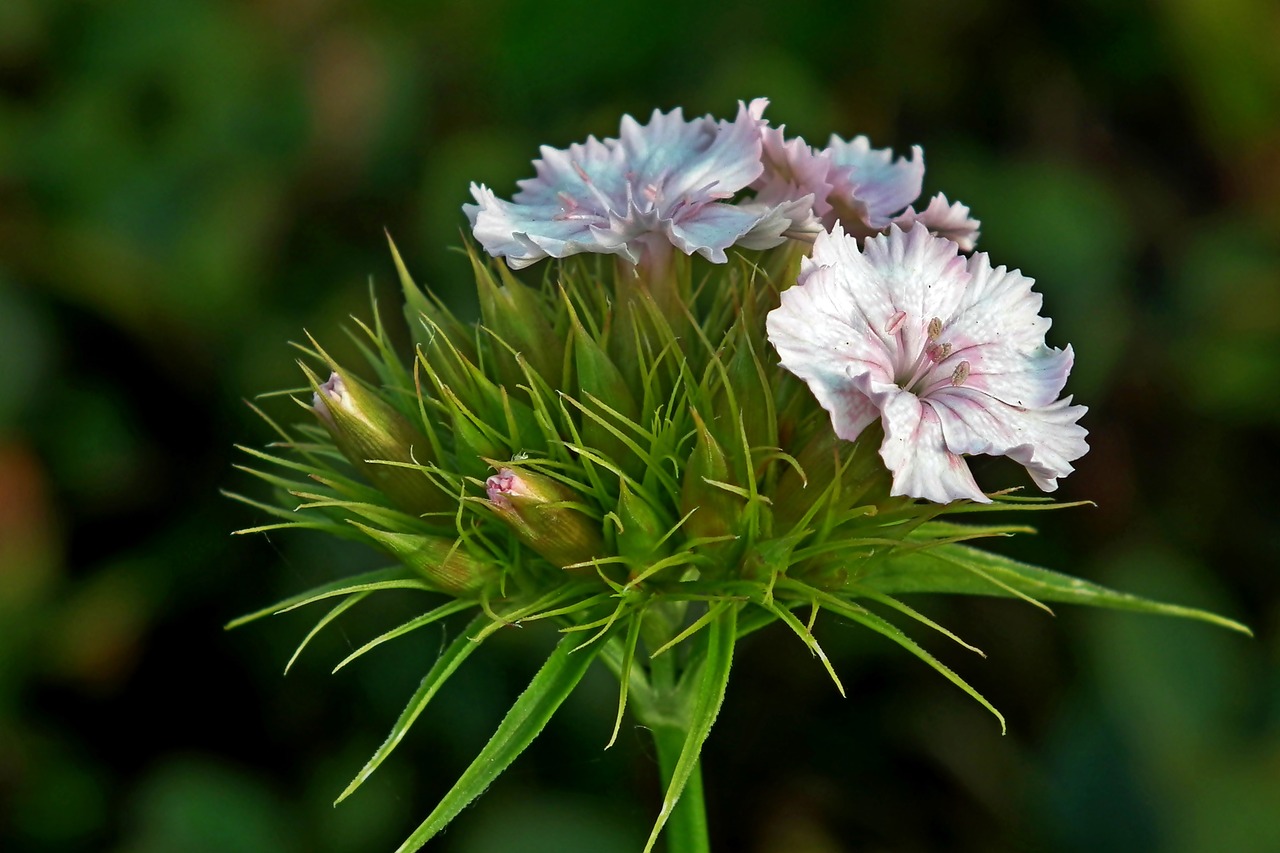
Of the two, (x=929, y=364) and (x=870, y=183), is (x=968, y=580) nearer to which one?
(x=929, y=364)

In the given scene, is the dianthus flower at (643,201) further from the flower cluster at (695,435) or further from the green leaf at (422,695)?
the green leaf at (422,695)

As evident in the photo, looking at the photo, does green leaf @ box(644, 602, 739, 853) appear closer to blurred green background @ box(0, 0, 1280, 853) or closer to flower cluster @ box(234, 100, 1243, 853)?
flower cluster @ box(234, 100, 1243, 853)

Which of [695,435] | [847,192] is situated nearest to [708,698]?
[695,435]

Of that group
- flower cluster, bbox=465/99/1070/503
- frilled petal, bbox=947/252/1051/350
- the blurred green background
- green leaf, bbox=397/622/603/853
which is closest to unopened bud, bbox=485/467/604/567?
green leaf, bbox=397/622/603/853

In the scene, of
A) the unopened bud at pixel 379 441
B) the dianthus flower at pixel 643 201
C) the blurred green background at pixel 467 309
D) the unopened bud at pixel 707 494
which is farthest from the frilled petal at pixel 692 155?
the blurred green background at pixel 467 309

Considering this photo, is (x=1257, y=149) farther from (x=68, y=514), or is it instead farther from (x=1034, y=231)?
(x=68, y=514)

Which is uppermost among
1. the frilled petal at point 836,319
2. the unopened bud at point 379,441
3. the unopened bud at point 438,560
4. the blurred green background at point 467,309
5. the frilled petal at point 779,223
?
the frilled petal at point 779,223
